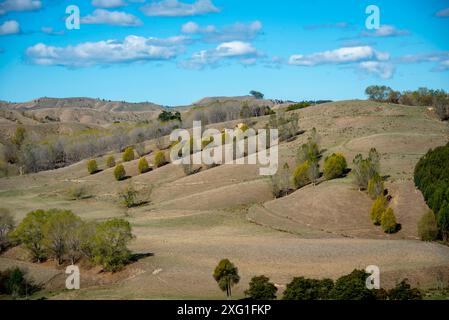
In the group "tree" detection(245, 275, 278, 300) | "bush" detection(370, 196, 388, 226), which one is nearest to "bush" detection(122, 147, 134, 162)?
"bush" detection(370, 196, 388, 226)

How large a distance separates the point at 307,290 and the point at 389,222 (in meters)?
32.5

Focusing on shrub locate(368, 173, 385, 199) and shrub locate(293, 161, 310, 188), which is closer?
shrub locate(368, 173, 385, 199)

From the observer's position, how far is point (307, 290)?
128ft

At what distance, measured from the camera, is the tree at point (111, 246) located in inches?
2256

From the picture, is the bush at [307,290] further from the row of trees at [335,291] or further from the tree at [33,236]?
the tree at [33,236]

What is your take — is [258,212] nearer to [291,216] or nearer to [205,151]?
[291,216]

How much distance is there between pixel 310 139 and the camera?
111 meters

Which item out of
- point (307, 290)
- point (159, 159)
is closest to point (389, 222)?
point (307, 290)

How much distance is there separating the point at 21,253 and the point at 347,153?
54240mm

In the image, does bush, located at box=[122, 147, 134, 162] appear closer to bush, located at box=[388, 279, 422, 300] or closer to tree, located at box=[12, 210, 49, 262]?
tree, located at box=[12, 210, 49, 262]

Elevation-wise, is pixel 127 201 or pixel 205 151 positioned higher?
pixel 205 151

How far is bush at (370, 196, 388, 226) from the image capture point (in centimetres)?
7162

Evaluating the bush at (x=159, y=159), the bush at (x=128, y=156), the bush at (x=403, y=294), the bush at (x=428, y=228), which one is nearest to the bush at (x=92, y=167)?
the bush at (x=128, y=156)
